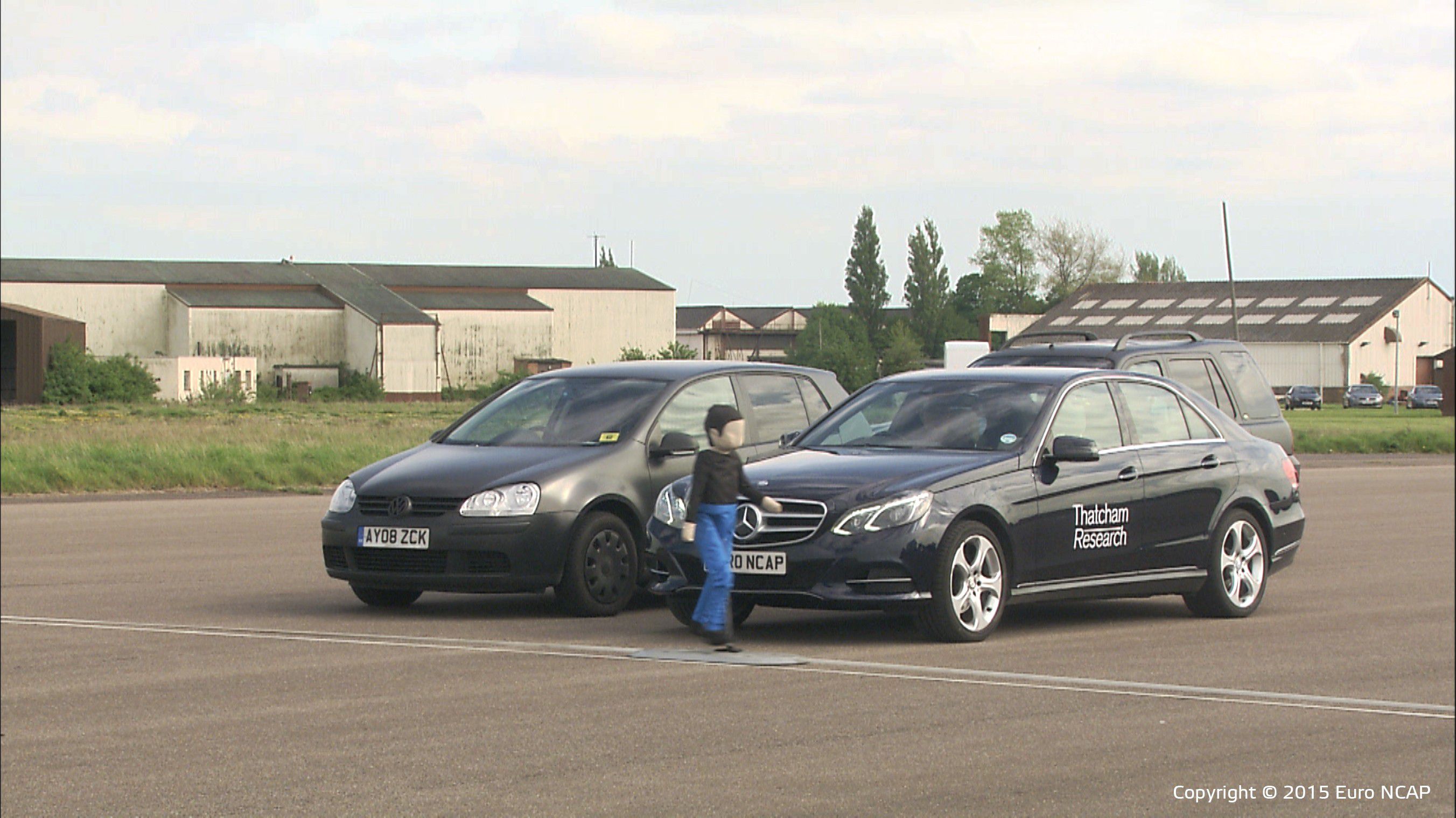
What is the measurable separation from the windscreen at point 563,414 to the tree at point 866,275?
103083mm

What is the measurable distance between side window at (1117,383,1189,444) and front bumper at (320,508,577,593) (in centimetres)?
348

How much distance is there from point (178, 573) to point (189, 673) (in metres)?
6.09

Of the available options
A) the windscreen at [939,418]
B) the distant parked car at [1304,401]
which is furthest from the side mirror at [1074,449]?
the distant parked car at [1304,401]

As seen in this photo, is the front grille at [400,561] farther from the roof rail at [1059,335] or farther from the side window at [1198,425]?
the roof rail at [1059,335]

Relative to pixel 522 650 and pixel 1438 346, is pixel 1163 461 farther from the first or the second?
pixel 1438 346

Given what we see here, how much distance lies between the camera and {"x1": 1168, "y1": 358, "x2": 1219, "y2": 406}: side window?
51.5ft

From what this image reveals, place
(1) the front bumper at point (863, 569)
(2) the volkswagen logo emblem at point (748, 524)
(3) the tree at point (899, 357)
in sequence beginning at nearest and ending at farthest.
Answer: (1) the front bumper at point (863, 569)
(2) the volkswagen logo emblem at point (748, 524)
(3) the tree at point (899, 357)

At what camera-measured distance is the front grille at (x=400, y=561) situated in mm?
12109

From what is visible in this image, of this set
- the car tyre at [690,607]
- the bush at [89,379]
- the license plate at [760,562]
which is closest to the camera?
the license plate at [760,562]

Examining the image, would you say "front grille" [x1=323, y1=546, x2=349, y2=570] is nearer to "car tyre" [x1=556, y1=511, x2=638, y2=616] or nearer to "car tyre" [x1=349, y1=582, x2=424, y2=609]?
"car tyre" [x1=349, y1=582, x2=424, y2=609]

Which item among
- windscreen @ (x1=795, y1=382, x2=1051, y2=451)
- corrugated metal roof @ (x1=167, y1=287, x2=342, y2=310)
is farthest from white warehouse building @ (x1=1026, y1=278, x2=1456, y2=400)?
corrugated metal roof @ (x1=167, y1=287, x2=342, y2=310)

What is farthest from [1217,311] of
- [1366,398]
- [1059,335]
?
[1366,398]

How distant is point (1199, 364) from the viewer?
51.9 feet

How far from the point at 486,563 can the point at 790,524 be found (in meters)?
2.38
